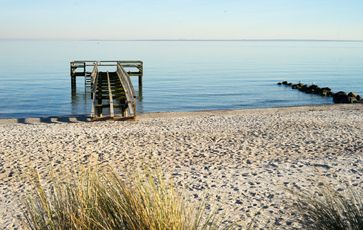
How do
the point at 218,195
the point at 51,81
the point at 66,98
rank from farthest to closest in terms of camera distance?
the point at 51,81, the point at 66,98, the point at 218,195

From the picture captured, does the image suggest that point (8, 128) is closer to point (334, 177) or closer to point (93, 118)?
point (93, 118)

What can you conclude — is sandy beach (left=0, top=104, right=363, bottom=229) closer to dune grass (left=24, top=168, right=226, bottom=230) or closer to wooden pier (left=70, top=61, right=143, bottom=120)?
wooden pier (left=70, top=61, right=143, bottom=120)

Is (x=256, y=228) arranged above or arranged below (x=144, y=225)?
below

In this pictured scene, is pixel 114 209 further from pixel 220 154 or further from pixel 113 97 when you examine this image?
pixel 113 97

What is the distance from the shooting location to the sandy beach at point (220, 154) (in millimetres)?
8141

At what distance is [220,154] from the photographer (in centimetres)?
1194

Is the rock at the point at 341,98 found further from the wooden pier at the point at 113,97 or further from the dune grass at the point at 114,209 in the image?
the dune grass at the point at 114,209

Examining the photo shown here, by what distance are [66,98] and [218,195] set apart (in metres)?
24.4

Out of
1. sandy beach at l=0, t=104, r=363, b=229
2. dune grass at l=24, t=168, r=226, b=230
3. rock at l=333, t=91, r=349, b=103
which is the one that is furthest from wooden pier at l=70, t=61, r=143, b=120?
dune grass at l=24, t=168, r=226, b=230

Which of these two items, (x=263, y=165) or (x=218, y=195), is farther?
(x=263, y=165)

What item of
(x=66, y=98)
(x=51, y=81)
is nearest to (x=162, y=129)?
(x=66, y=98)

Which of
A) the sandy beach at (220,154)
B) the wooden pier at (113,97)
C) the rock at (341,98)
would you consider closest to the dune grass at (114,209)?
the sandy beach at (220,154)

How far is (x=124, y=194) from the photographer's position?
4047 millimetres

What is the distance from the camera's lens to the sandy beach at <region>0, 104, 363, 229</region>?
8141 millimetres
